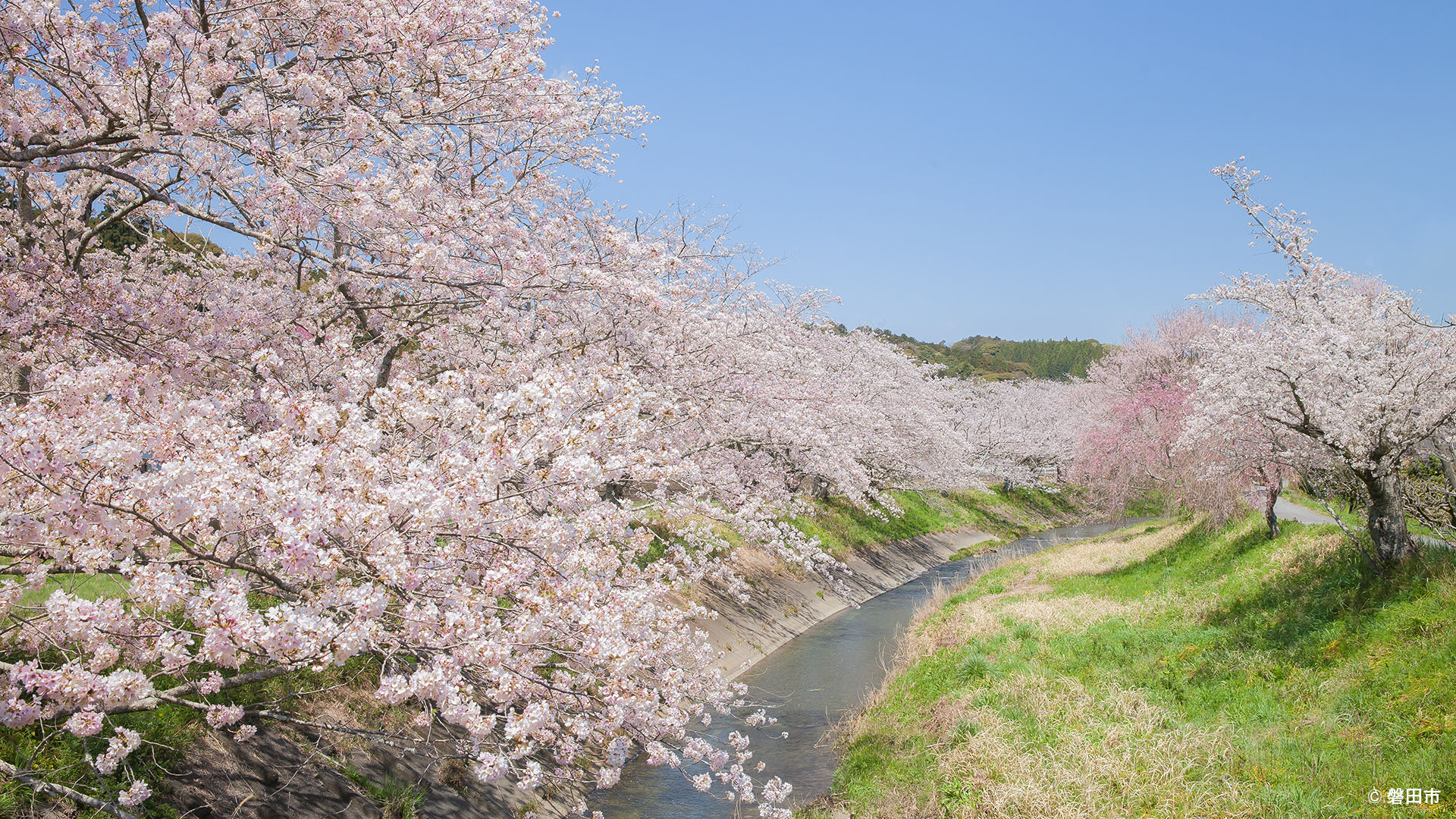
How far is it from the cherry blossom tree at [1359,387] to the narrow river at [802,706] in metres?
9.00

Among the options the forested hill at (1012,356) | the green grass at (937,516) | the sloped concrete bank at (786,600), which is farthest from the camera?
the forested hill at (1012,356)

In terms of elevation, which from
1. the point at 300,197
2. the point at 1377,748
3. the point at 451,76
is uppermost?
the point at 451,76

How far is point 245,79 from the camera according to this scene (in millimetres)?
7359

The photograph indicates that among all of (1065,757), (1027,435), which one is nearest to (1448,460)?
(1065,757)

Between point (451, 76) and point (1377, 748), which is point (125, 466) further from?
point (1377, 748)

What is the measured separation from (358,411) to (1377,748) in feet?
35.3

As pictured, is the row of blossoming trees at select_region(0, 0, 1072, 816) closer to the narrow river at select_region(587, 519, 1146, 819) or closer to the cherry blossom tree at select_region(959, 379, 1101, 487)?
the narrow river at select_region(587, 519, 1146, 819)

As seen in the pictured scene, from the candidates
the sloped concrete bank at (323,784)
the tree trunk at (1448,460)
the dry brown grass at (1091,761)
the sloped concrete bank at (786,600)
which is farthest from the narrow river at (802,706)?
the tree trunk at (1448,460)

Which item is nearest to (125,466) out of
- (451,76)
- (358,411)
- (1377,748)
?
(358,411)

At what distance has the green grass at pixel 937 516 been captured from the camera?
102 feet

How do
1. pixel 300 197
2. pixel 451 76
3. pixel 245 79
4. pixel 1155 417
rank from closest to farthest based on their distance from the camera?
pixel 300 197, pixel 245 79, pixel 451 76, pixel 1155 417

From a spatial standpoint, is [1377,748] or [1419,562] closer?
[1377,748]

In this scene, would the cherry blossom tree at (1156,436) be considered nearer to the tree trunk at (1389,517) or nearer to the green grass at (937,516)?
the tree trunk at (1389,517)

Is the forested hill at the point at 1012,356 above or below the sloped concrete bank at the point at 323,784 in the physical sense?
above
